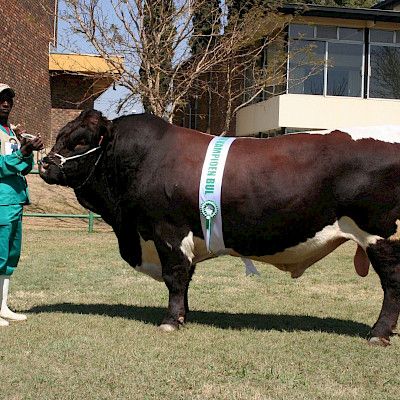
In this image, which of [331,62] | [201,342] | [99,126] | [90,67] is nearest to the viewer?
[201,342]

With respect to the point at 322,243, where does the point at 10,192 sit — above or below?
above

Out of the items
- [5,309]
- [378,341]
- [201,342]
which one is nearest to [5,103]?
[5,309]

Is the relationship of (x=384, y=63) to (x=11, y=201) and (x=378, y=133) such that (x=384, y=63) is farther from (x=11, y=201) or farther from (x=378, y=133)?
(x=11, y=201)

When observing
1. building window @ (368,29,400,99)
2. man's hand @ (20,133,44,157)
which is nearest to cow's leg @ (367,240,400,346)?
man's hand @ (20,133,44,157)

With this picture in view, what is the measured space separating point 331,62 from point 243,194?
1721 centimetres

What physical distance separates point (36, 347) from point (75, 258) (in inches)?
259

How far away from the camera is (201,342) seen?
5.68 meters

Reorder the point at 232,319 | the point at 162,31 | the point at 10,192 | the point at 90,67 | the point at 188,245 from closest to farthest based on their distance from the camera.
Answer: the point at 188,245, the point at 10,192, the point at 232,319, the point at 162,31, the point at 90,67

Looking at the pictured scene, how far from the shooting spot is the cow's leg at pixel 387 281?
575cm

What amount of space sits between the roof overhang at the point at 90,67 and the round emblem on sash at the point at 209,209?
1319 cm

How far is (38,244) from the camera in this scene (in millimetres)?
14250

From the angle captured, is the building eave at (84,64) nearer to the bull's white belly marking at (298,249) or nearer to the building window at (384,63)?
the building window at (384,63)

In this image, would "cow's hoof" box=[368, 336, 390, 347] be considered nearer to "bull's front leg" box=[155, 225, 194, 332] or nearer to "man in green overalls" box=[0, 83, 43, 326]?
"bull's front leg" box=[155, 225, 194, 332]

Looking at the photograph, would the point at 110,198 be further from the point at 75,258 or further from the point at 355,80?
the point at 355,80
